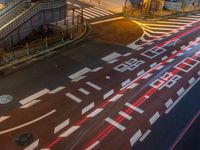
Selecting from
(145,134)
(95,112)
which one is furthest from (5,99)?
(145,134)

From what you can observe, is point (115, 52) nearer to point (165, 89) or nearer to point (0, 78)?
point (165, 89)

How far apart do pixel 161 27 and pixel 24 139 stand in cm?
2504

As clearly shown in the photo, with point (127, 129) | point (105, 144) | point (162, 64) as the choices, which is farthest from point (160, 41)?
point (105, 144)

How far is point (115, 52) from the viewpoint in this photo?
23.0 meters

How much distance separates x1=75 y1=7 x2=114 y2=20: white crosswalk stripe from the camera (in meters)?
33.0

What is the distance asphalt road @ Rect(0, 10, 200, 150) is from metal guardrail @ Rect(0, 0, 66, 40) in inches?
196

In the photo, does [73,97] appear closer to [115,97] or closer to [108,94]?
[108,94]

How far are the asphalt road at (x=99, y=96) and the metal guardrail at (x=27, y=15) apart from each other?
498cm

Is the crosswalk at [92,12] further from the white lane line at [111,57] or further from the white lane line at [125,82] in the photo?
the white lane line at [125,82]

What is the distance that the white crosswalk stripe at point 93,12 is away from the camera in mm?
33044

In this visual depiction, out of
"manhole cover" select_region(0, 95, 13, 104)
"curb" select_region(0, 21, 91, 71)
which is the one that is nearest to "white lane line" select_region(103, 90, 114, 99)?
"manhole cover" select_region(0, 95, 13, 104)

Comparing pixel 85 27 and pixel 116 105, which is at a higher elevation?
pixel 85 27

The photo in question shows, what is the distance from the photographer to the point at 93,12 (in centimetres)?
3488

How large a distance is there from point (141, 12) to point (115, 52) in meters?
15.5
